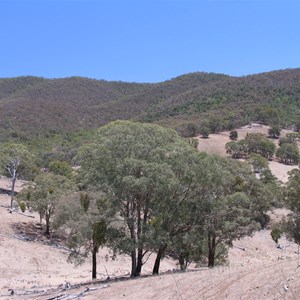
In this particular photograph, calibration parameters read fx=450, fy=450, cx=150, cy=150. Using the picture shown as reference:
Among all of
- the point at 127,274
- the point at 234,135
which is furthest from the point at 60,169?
the point at 234,135

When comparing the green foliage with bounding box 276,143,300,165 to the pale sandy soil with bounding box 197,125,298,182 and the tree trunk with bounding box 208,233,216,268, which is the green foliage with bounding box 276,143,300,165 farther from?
the tree trunk with bounding box 208,233,216,268

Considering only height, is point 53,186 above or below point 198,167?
below

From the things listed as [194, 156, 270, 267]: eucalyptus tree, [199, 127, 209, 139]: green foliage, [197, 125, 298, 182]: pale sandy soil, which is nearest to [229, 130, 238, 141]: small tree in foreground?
[197, 125, 298, 182]: pale sandy soil

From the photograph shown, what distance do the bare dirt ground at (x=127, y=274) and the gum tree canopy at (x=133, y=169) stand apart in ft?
9.59

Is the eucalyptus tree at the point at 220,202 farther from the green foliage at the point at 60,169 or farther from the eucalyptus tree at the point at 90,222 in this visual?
the green foliage at the point at 60,169

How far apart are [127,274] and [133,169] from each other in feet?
33.2

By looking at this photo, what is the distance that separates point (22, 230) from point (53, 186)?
4.69m

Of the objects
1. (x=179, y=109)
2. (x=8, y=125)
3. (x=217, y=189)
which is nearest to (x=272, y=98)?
(x=179, y=109)

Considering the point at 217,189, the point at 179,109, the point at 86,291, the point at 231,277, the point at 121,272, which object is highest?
the point at 179,109

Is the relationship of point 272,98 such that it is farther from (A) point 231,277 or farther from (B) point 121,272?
(A) point 231,277

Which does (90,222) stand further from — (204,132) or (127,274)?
(204,132)

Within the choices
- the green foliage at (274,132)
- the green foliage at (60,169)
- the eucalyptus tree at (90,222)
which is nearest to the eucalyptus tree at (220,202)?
the eucalyptus tree at (90,222)

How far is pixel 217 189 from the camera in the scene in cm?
2241

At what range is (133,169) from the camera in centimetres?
2055
